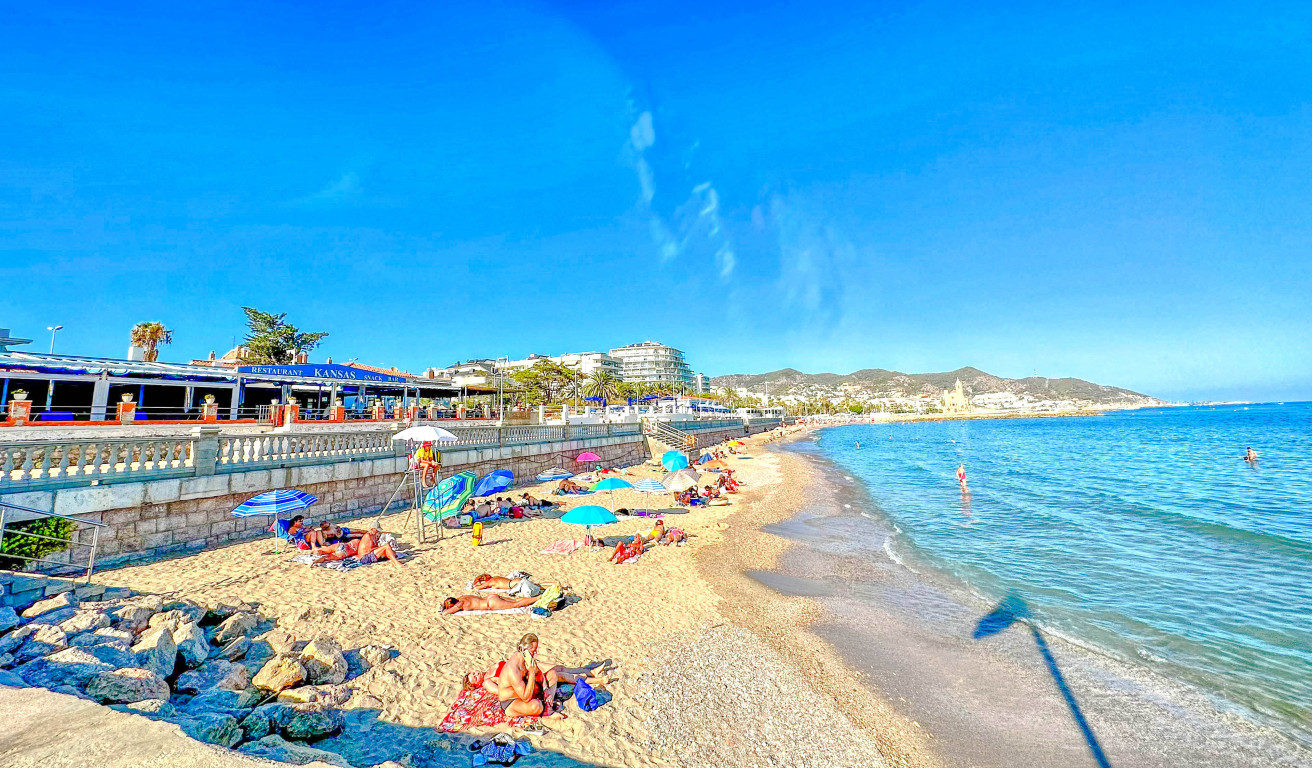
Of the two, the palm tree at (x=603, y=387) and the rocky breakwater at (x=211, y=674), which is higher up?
the palm tree at (x=603, y=387)

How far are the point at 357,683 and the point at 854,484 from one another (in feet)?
98.5

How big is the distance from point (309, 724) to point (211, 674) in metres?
1.70

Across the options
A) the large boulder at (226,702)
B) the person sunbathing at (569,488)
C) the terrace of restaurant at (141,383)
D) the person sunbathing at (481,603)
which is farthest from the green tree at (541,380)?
the large boulder at (226,702)

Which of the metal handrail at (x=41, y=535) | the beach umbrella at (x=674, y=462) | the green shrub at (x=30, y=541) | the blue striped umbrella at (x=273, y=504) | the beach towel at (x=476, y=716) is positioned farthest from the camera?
the beach umbrella at (x=674, y=462)

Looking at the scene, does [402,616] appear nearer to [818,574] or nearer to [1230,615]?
[818,574]

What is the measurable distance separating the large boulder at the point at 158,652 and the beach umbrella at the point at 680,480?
13.4m

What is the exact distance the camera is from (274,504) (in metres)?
11.2

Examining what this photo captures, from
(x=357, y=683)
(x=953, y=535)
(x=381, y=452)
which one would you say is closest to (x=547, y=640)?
(x=357, y=683)

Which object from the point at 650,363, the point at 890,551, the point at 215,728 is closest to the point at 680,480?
the point at 890,551

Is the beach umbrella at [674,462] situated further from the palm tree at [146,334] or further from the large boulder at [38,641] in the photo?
the palm tree at [146,334]

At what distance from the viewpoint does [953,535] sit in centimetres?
1817

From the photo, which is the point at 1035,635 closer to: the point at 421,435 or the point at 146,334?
the point at 421,435

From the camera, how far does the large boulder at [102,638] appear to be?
5.92m

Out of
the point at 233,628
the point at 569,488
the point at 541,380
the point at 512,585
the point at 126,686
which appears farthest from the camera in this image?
the point at 541,380
